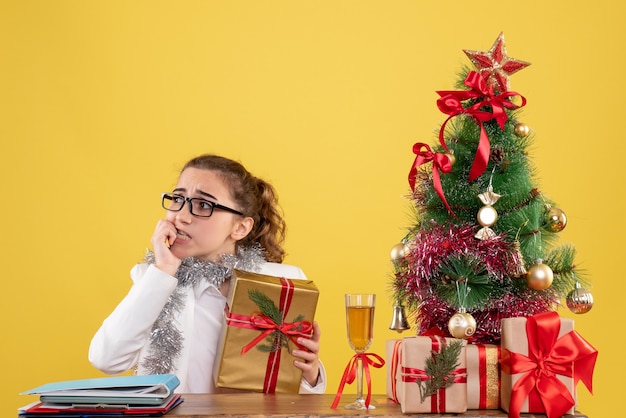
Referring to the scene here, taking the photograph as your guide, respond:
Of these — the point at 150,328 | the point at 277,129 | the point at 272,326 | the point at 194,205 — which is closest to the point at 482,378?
the point at 272,326

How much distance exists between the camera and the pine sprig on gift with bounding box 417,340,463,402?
59.0 inches

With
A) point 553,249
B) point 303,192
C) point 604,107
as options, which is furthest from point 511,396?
point 604,107

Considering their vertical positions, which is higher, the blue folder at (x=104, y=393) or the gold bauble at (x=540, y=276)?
the gold bauble at (x=540, y=276)

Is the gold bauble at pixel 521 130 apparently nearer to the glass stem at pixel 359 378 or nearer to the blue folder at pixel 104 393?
the glass stem at pixel 359 378

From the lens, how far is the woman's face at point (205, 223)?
2.17 m

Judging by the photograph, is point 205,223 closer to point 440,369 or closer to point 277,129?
point 440,369

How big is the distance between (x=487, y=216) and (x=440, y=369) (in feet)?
1.21

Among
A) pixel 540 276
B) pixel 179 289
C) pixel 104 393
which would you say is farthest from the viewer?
pixel 179 289

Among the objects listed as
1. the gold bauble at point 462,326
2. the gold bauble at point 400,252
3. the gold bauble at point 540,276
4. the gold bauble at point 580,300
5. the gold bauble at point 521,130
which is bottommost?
the gold bauble at point 462,326

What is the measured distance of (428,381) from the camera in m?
1.51

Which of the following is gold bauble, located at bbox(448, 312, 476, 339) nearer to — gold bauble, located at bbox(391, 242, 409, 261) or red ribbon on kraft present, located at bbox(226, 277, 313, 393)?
gold bauble, located at bbox(391, 242, 409, 261)

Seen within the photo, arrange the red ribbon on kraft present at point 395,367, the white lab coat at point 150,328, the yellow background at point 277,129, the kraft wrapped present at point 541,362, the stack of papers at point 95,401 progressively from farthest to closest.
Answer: the yellow background at point 277,129
the white lab coat at point 150,328
the red ribbon on kraft present at point 395,367
the kraft wrapped present at point 541,362
the stack of papers at point 95,401

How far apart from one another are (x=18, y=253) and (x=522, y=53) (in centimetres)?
216

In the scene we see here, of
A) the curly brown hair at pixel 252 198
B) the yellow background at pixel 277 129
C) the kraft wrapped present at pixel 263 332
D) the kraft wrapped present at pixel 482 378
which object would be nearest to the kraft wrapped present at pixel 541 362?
the kraft wrapped present at pixel 482 378
